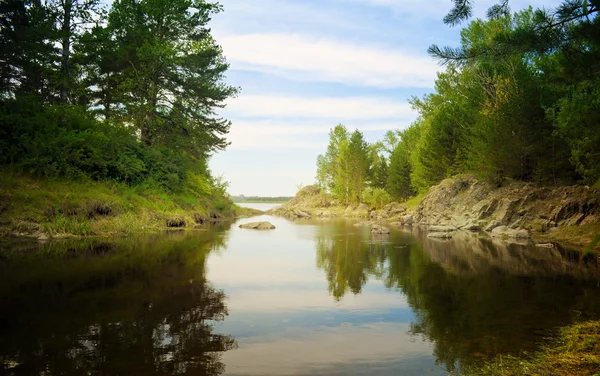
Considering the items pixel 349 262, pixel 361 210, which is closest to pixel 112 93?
pixel 349 262

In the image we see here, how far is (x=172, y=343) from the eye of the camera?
6656 millimetres

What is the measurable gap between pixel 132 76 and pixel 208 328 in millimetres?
29846

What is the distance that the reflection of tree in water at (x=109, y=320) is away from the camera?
5785mm

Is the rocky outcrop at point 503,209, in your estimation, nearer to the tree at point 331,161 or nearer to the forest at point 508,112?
the forest at point 508,112

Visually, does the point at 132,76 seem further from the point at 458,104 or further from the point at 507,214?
the point at 458,104

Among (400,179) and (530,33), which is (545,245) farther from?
(400,179)

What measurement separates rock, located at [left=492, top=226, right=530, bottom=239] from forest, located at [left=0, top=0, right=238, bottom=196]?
24.2 metres

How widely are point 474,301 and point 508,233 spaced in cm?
1864

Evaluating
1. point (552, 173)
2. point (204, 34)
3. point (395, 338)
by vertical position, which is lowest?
point (395, 338)

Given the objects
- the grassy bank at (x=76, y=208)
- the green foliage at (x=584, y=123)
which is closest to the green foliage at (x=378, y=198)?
the green foliage at (x=584, y=123)

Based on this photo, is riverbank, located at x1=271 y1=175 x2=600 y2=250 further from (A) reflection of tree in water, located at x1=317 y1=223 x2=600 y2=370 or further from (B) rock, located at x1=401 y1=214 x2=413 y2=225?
(A) reflection of tree in water, located at x1=317 y1=223 x2=600 y2=370

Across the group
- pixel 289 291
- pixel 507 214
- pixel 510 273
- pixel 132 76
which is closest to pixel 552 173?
pixel 507 214

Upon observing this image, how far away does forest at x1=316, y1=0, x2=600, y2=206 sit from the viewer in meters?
9.73

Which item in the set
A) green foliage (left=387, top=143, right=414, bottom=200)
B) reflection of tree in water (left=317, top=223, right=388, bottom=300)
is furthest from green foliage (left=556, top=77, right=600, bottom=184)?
green foliage (left=387, top=143, right=414, bottom=200)
